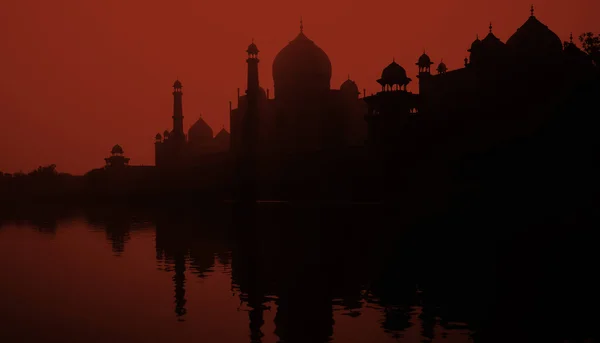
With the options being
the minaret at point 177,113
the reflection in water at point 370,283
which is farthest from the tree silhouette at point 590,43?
the minaret at point 177,113

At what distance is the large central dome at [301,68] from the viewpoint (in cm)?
4700

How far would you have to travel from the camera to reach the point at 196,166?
173 ft

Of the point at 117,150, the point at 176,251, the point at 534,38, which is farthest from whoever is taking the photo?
the point at 117,150

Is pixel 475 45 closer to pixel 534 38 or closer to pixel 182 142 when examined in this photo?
pixel 534 38

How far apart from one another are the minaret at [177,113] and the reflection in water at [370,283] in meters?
40.2

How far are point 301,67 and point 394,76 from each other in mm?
11553

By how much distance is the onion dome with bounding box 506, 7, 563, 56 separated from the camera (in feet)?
110

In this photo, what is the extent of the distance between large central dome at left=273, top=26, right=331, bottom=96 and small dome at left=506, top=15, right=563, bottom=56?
604 inches

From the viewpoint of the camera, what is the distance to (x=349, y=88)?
49.6m

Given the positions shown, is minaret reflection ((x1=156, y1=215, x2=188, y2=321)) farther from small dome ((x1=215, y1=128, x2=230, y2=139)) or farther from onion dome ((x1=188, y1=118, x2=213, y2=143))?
onion dome ((x1=188, y1=118, x2=213, y2=143))

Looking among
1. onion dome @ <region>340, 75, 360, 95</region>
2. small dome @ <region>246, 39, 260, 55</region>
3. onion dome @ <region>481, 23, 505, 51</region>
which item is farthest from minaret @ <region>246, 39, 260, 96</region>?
onion dome @ <region>481, 23, 505, 51</region>

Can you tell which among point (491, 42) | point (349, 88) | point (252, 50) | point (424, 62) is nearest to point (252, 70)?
point (252, 50)

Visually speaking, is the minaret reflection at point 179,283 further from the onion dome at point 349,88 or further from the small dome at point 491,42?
the onion dome at point 349,88

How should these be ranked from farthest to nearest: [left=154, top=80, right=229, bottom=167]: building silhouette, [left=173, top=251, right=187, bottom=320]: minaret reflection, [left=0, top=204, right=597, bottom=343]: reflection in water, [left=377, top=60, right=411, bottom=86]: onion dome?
[left=154, top=80, right=229, bottom=167]: building silhouette
[left=377, top=60, right=411, bottom=86]: onion dome
[left=173, top=251, right=187, bottom=320]: minaret reflection
[left=0, top=204, right=597, bottom=343]: reflection in water
